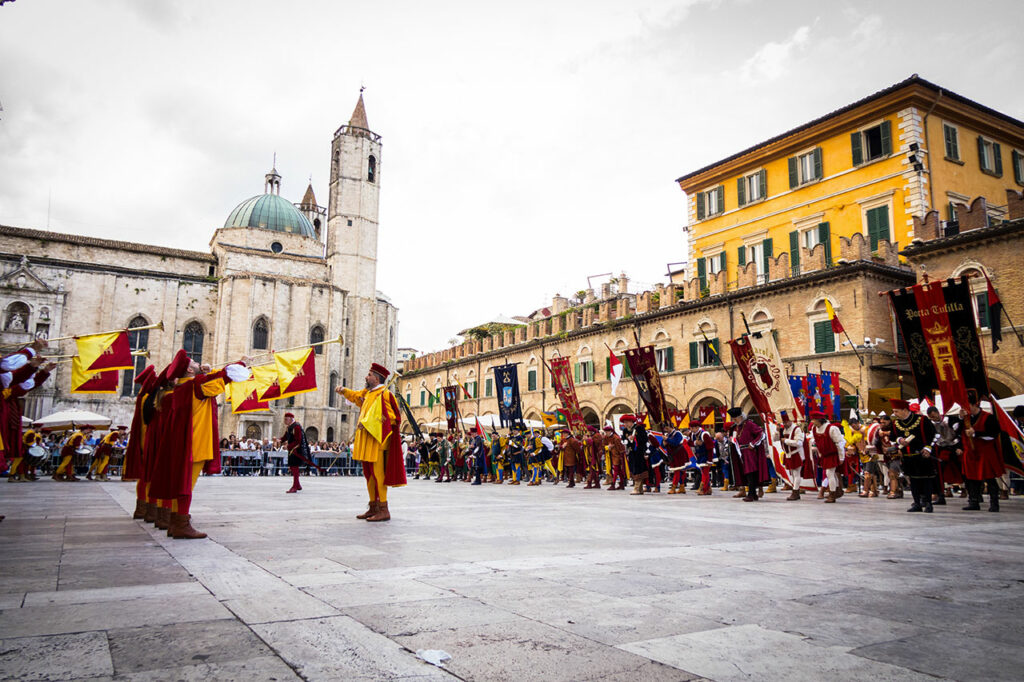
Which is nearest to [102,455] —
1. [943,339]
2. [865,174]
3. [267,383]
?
[267,383]

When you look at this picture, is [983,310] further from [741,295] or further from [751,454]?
[751,454]

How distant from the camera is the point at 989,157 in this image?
2788 cm

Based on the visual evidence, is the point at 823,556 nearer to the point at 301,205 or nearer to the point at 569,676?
the point at 569,676

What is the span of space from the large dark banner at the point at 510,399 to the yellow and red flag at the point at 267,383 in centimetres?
785

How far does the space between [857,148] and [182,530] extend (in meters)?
27.8

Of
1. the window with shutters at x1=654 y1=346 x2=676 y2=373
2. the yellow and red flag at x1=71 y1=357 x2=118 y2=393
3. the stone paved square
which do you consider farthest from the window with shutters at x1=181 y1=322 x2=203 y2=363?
the stone paved square

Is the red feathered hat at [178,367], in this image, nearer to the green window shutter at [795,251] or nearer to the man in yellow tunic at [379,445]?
the man in yellow tunic at [379,445]

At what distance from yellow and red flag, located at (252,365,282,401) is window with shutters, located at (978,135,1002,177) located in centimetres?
2761

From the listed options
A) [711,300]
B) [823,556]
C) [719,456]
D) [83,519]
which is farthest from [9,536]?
[711,300]

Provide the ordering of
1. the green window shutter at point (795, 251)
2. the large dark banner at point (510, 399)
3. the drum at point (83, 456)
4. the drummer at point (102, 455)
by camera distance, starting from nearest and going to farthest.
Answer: the drummer at point (102, 455) < the drum at point (83, 456) < the large dark banner at point (510, 399) < the green window shutter at point (795, 251)

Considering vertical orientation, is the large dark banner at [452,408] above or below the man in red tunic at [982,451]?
above

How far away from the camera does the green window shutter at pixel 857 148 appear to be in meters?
26.7

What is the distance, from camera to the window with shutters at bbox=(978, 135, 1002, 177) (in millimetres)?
27514

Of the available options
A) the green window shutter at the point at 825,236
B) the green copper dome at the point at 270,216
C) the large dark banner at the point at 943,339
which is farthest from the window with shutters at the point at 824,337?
the green copper dome at the point at 270,216
